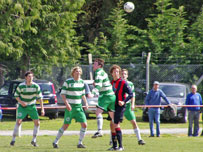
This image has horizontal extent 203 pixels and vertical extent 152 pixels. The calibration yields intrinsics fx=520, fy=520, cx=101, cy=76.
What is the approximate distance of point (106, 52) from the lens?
2961 centimetres

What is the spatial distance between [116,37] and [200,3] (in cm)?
696

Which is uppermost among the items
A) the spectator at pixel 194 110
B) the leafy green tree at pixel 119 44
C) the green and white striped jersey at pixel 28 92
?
the leafy green tree at pixel 119 44

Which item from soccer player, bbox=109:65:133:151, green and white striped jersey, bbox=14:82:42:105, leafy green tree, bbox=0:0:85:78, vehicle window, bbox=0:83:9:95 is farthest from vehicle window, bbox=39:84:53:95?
soccer player, bbox=109:65:133:151

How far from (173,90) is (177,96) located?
0.41 m

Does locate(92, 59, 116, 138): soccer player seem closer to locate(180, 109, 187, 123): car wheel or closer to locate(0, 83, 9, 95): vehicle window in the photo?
locate(180, 109, 187, 123): car wheel

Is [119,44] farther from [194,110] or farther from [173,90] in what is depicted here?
[194,110]

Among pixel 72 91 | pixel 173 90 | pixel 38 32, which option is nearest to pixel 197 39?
pixel 173 90

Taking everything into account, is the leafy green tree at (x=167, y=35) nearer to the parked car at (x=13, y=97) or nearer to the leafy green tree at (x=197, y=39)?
the leafy green tree at (x=197, y=39)

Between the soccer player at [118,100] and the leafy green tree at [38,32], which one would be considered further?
the leafy green tree at [38,32]

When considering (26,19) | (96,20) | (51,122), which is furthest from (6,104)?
(96,20)

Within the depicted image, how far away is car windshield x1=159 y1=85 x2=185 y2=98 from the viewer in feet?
74.8

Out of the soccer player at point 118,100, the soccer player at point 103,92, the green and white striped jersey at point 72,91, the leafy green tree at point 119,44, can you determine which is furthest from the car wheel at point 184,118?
the soccer player at point 118,100

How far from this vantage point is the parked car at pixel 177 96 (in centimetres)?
2200

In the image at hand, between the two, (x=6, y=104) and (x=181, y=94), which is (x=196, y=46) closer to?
(x=181, y=94)
